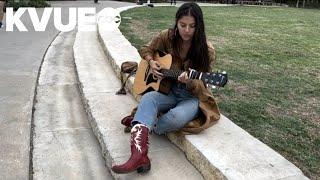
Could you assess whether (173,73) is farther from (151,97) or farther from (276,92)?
(276,92)

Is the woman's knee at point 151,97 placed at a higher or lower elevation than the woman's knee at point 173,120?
higher

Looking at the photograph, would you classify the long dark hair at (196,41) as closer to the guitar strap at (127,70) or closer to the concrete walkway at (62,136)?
the concrete walkway at (62,136)

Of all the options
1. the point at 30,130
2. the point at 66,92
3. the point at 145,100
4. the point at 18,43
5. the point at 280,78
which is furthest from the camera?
the point at 18,43

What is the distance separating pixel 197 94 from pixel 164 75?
0.28 meters

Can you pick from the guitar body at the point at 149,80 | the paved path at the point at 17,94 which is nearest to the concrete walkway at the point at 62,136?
the paved path at the point at 17,94

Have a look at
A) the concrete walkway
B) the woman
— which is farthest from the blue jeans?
the concrete walkway

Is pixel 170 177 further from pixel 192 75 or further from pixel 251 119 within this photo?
pixel 251 119

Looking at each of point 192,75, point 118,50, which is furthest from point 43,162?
point 118,50

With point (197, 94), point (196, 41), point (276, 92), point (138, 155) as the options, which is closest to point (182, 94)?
point (197, 94)

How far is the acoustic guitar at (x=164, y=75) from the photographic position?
3.35 m

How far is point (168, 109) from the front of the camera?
3908 mm

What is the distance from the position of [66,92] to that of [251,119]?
2216 millimetres

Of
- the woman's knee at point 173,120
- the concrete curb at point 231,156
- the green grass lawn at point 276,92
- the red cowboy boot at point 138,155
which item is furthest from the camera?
the green grass lawn at point 276,92

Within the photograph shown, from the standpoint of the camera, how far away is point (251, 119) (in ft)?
14.8
